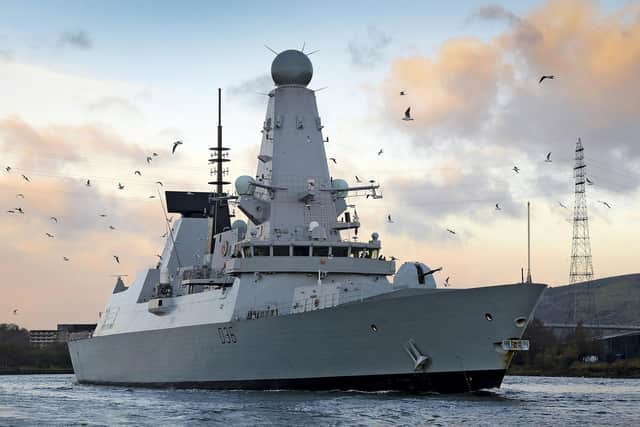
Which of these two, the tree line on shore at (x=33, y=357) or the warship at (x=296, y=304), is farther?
the tree line on shore at (x=33, y=357)

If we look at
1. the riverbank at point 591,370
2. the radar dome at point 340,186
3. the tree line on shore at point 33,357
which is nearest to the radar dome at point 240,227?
the radar dome at point 340,186

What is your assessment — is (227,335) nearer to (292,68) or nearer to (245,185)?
(245,185)

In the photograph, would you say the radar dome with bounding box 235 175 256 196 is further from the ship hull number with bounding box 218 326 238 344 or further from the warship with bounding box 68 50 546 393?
the ship hull number with bounding box 218 326 238 344

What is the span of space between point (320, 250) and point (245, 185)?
4150mm

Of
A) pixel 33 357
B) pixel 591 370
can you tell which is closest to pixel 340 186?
pixel 591 370

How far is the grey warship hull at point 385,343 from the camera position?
104ft

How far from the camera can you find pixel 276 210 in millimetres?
40844

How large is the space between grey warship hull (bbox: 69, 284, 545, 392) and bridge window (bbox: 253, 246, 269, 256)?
320cm

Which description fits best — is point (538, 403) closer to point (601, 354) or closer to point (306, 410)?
point (306, 410)

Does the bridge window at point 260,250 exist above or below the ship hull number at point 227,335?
above

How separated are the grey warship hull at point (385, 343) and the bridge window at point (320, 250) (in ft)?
14.4

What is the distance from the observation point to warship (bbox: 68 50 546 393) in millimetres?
32312

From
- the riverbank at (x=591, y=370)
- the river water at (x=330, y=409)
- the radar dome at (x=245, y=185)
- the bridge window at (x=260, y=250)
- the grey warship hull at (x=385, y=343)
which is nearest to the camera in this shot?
the river water at (x=330, y=409)

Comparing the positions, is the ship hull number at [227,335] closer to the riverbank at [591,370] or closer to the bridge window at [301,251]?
the bridge window at [301,251]
